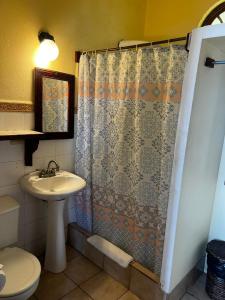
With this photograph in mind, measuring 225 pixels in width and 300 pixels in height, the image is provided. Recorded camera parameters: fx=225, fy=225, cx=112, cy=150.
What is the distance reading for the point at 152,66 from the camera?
5.41 ft

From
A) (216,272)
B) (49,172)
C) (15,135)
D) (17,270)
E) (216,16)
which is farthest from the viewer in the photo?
(216,16)

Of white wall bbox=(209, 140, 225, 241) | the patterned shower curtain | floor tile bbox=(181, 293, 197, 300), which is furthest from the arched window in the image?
floor tile bbox=(181, 293, 197, 300)

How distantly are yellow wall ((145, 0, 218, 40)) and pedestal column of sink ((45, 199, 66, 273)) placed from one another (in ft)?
6.94

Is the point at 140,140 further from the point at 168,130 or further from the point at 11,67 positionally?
the point at 11,67

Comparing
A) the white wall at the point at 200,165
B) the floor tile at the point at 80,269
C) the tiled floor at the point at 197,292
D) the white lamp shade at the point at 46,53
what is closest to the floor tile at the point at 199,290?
the tiled floor at the point at 197,292

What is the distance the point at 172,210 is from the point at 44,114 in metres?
1.28

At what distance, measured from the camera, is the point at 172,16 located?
96.9 inches

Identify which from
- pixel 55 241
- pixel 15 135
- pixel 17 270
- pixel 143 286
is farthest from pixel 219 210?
pixel 15 135

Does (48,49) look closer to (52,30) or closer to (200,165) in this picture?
(52,30)

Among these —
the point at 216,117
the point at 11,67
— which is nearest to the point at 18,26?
the point at 11,67

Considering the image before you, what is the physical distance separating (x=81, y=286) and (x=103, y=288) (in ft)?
0.60

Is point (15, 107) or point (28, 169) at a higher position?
point (15, 107)

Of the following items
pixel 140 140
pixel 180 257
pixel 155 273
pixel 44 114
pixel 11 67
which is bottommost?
pixel 155 273

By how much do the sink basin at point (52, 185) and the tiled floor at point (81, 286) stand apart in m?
0.76
